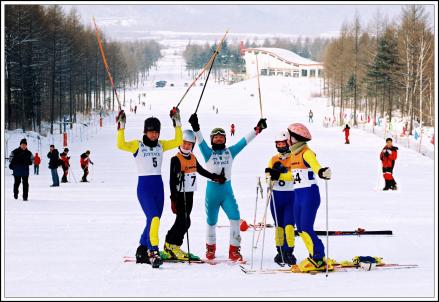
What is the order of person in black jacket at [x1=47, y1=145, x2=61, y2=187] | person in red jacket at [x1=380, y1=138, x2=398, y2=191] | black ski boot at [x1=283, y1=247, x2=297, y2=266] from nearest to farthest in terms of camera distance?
black ski boot at [x1=283, y1=247, x2=297, y2=266] → person in red jacket at [x1=380, y1=138, x2=398, y2=191] → person in black jacket at [x1=47, y1=145, x2=61, y2=187]

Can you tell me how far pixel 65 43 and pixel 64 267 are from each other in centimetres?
4686

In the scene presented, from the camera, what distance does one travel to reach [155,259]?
7.65 metres

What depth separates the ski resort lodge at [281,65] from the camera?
150875 mm

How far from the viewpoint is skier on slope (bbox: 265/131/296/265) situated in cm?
798

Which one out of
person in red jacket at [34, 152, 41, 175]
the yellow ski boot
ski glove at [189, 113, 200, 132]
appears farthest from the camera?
person in red jacket at [34, 152, 41, 175]

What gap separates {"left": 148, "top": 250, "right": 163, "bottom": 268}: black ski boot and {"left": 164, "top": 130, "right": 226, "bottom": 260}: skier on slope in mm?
366

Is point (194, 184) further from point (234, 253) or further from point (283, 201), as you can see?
point (283, 201)

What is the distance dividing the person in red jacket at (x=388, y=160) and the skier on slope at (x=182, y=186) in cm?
922

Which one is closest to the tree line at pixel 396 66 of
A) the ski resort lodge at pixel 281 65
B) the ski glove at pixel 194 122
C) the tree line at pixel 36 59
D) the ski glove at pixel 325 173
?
the tree line at pixel 36 59

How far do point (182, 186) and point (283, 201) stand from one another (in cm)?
130

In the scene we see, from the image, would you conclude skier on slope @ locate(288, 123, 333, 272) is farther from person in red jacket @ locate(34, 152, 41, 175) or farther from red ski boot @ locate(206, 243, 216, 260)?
person in red jacket @ locate(34, 152, 41, 175)

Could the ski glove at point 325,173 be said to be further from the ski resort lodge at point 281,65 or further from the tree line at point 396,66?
the ski resort lodge at point 281,65

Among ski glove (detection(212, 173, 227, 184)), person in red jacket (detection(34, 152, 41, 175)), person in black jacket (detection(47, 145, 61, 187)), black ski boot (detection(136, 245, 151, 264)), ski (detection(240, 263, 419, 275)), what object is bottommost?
person in red jacket (detection(34, 152, 41, 175))

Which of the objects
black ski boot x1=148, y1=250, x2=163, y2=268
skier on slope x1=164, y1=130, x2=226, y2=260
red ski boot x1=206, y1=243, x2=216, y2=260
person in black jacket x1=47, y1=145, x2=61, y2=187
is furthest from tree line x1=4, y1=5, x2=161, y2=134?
black ski boot x1=148, y1=250, x2=163, y2=268
